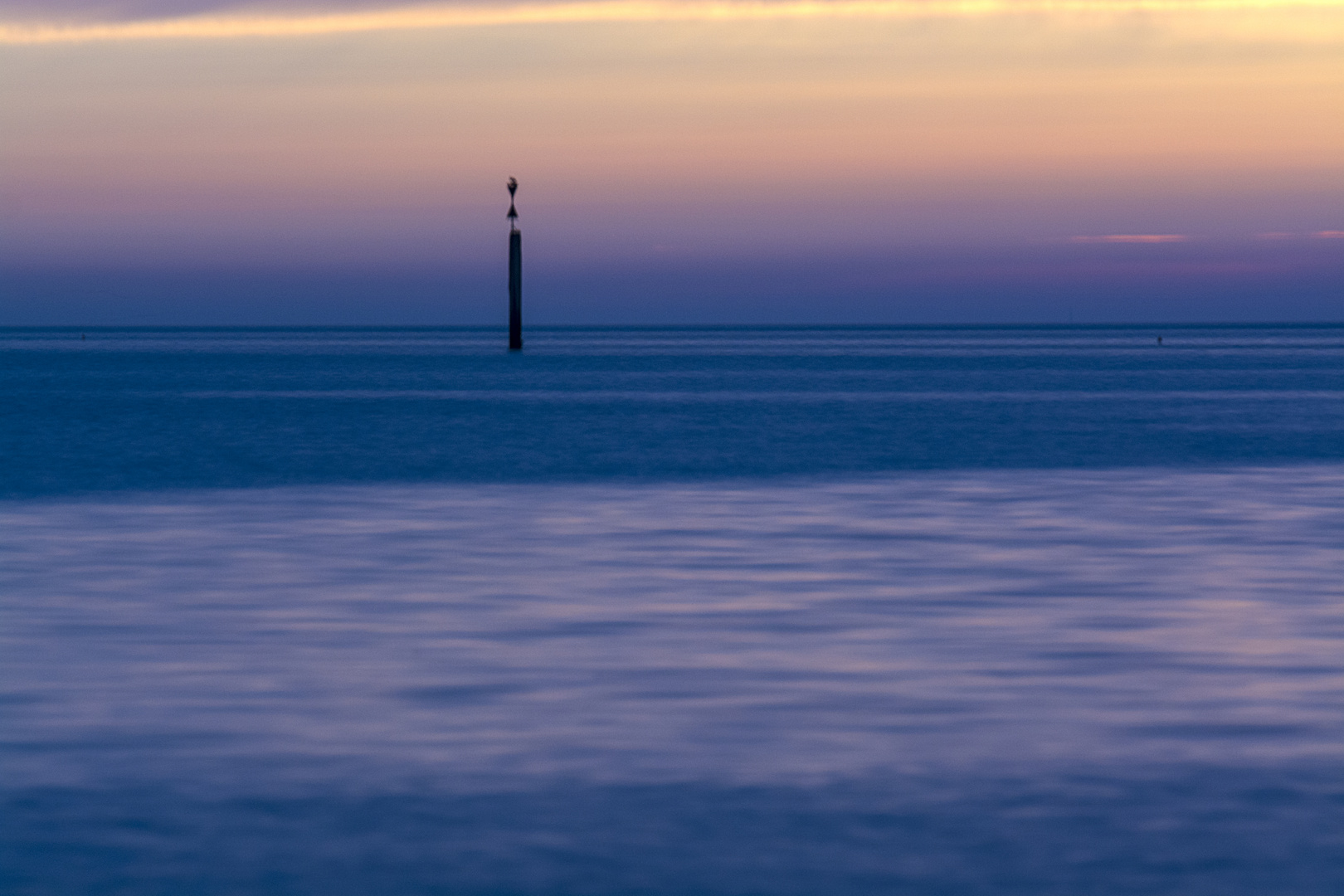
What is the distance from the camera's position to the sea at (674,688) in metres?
7.38

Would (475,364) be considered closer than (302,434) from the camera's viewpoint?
No

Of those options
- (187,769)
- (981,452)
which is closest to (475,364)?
(981,452)

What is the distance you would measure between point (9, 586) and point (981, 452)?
85.5 feet

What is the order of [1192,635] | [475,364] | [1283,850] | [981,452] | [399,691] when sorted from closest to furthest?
[1283,850] → [399,691] → [1192,635] → [981,452] → [475,364]

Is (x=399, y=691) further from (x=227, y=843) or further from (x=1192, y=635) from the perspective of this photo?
(x=1192, y=635)

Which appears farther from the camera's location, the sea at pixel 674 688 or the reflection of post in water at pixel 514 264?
the reflection of post in water at pixel 514 264

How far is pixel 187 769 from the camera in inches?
346

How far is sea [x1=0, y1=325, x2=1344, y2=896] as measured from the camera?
7.38 m

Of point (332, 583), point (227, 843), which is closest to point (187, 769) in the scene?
point (227, 843)

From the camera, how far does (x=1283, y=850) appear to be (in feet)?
24.3

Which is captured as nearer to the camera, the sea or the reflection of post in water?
the sea

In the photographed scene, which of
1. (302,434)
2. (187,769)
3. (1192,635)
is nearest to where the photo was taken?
(187,769)

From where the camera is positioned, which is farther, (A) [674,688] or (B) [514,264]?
(B) [514,264]

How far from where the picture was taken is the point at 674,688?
1077 cm
